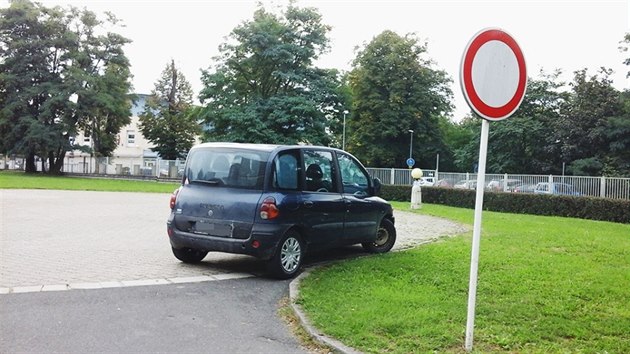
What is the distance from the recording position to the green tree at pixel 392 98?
51.6 m

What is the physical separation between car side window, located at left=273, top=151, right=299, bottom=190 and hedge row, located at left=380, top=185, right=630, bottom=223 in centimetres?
1767

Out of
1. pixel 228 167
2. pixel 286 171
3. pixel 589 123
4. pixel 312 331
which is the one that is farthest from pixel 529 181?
pixel 312 331

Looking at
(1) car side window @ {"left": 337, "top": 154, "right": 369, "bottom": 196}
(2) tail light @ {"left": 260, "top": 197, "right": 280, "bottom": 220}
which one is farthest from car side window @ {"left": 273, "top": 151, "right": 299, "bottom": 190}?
(1) car side window @ {"left": 337, "top": 154, "right": 369, "bottom": 196}

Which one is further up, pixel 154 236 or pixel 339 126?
pixel 339 126

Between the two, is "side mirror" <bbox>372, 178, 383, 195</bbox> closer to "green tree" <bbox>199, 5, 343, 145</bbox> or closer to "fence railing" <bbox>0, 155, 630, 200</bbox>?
"fence railing" <bbox>0, 155, 630, 200</bbox>

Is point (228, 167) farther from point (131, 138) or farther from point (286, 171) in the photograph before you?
Answer: point (131, 138)

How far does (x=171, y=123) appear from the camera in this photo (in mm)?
65375

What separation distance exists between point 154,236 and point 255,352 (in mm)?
7268

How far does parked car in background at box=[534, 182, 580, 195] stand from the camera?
26866 millimetres

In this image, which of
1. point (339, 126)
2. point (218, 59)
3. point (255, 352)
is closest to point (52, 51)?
point (218, 59)

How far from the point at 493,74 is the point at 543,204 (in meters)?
20.8

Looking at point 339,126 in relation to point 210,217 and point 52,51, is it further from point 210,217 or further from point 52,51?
point 210,217

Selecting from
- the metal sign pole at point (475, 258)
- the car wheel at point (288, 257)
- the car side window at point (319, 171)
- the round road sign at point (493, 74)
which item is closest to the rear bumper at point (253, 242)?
the car wheel at point (288, 257)

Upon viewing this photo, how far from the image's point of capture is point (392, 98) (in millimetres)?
50844
